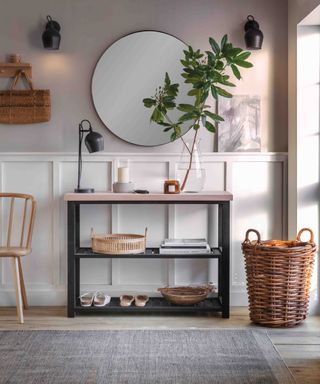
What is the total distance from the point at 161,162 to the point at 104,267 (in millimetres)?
867

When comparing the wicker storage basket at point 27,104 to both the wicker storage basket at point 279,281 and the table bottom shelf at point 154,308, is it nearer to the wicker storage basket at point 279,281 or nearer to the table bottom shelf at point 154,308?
the table bottom shelf at point 154,308

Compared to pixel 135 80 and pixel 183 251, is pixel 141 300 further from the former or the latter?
pixel 135 80

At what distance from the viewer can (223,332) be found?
13.1 feet

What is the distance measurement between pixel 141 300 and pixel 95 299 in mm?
312

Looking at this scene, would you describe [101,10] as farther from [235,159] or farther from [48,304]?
[48,304]

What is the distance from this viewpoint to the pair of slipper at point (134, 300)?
4406mm

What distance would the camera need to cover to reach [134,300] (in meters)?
4.55

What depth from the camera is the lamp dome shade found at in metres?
4.43

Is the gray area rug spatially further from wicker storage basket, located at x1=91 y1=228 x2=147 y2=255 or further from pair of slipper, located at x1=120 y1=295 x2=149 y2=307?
wicker storage basket, located at x1=91 y1=228 x2=147 y2=255

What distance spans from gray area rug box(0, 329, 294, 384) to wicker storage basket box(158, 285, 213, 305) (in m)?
0.41

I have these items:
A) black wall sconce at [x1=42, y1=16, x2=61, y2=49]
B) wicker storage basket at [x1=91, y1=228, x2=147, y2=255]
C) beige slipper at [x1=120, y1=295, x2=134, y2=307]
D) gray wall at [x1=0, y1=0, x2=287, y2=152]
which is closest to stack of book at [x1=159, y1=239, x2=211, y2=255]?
wicker storage basket at [x1=91, y1=228, x2=147, y2=255]

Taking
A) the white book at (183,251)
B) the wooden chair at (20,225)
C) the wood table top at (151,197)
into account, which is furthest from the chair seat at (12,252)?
the white book at (183,251)

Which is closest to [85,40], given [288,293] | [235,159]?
[235,159]

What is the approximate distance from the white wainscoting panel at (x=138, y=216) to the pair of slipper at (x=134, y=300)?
0.63ft
